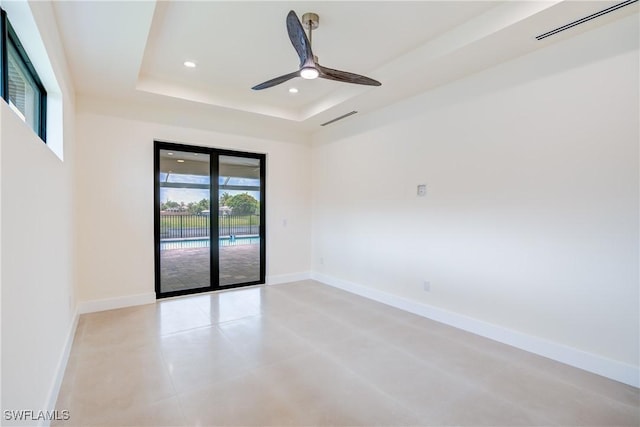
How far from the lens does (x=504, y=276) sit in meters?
3.30

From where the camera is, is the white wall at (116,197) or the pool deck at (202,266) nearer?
the white wall at (116,197)

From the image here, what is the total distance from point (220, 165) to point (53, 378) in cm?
368

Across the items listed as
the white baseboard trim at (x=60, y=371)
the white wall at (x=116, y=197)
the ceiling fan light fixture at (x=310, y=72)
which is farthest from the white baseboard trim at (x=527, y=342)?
the white baseboard trim at (x=60, y=371)

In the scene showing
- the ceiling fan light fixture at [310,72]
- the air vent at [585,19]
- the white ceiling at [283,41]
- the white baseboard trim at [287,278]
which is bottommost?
the white baseboard trim at [287,278]

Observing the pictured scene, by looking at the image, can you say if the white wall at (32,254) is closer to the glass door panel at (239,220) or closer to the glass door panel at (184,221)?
the glass door panel at (184,221)

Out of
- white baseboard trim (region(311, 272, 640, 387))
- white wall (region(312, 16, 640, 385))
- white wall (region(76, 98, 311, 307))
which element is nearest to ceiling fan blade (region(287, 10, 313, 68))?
white wall (region(312, 16, 640, 385))

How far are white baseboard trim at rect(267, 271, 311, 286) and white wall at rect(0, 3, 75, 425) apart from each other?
323 centimetres

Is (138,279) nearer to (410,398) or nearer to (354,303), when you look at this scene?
(354,303)

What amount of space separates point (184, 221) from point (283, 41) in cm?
317

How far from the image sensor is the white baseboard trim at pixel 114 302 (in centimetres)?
415

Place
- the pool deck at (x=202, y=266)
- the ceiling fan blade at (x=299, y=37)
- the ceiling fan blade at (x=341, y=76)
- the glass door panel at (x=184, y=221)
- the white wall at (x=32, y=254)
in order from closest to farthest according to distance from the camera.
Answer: the white wall at (x=32, y=254)
the ceiling fan blade at (x=299, y=37)
the ceiling fan blade at (x=341, y=76)
the glass door panel at (x=184, y=221)
the pool deck at (x=202, y=266)

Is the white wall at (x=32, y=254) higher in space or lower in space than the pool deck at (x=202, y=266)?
higher

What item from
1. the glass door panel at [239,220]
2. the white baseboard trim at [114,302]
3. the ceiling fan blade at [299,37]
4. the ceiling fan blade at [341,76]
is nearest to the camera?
the ceiling fan blade at [299,37]

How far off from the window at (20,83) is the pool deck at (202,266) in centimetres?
260
